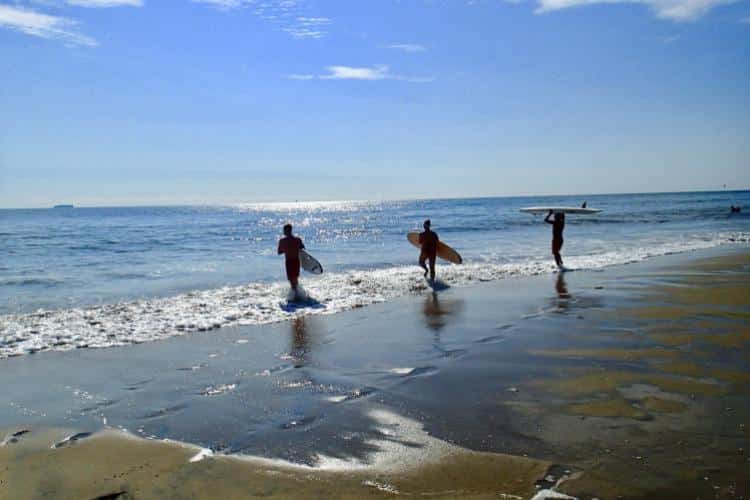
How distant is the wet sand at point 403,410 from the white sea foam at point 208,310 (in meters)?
0.92

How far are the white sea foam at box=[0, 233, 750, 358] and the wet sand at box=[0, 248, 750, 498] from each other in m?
0.92

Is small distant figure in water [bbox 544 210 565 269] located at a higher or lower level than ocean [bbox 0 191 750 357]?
higher

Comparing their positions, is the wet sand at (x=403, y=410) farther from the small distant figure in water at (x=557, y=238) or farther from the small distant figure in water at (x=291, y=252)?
the small distant figure in water at (x=557, y=238)

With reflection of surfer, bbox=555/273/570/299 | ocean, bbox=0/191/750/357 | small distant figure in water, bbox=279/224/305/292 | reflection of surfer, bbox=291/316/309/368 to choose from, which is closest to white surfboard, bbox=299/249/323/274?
ocean, bbox=0/191/750/357

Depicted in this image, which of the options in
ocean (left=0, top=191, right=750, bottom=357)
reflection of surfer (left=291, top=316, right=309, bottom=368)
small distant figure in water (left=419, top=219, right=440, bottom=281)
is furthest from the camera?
small distant figure in water (left=419, top=219, right=440, bottom=281)

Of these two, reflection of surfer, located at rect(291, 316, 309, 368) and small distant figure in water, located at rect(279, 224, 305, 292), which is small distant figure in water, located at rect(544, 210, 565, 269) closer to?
small distant figure in water, located at rect(279, 224, 305, 292)

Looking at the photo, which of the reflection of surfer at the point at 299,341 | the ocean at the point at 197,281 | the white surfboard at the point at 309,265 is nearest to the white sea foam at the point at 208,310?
the ocean at the point at 197,281

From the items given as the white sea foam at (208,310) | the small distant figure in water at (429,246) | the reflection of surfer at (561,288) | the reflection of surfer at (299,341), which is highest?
the small distant figure in water at (429,246)

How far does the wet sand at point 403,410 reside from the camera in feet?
13.9

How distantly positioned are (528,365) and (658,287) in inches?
289

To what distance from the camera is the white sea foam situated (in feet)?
32.2

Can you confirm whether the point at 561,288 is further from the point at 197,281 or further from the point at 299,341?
the point at 197,281

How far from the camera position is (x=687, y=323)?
356 inches

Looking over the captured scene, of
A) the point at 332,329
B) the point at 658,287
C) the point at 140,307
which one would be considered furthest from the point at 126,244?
the point at 658,287
